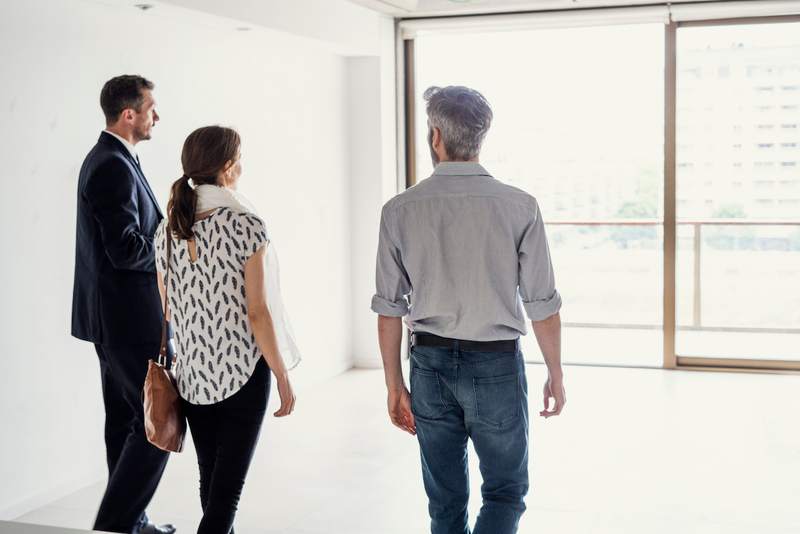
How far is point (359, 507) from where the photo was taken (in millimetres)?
3574

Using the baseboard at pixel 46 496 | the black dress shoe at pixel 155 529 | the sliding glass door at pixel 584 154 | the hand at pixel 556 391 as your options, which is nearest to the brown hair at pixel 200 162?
the hand at pixel 556 391

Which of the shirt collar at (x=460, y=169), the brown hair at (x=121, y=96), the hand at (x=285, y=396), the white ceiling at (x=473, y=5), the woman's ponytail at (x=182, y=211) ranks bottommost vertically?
the hand at (x=285, y=396)

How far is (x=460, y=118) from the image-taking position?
2141mm

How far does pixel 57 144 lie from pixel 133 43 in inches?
25.2

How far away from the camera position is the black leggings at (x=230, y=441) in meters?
2.33

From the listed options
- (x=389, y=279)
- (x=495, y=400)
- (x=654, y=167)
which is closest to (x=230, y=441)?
(x=389, y=279)

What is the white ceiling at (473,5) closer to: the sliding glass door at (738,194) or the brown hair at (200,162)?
the sliding glass door at (738,194)

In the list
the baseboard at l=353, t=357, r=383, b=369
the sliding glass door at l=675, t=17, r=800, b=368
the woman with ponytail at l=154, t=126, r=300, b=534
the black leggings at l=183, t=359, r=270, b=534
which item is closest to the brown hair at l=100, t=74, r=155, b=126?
the woman with ponytail at l=154, t=126, r=300, b=534

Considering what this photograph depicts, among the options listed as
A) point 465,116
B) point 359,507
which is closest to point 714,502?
point 359,507

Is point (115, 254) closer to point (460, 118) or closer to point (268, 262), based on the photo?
point (268, 262)

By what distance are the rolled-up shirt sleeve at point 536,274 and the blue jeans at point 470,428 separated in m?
0.12

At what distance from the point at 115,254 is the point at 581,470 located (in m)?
2.13

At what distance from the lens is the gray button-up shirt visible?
2.14 metres

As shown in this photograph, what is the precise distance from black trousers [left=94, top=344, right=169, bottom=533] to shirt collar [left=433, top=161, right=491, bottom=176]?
1204 millimetres
